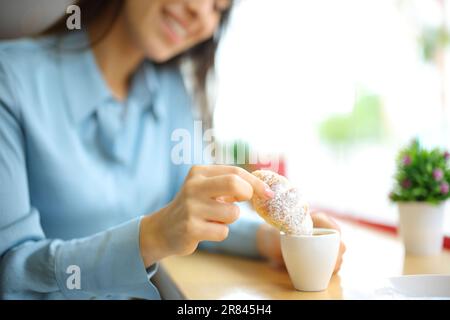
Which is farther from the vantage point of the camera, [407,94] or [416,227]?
[407,94]

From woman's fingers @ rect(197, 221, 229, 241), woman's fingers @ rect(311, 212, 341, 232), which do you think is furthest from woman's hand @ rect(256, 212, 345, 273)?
woman's fingers @ rect(197, 221, 229, 241)

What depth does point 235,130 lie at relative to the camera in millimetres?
611

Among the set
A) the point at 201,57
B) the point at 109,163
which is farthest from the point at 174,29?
the point at 109,163

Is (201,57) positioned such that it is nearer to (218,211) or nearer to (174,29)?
(174,29)

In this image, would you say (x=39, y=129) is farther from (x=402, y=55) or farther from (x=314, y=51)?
(x=402, y=55)

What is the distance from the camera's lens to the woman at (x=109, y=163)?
0.39 metres

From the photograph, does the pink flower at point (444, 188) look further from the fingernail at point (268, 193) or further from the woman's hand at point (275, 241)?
the fingernail at point (268, 193)

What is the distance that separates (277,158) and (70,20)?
37cm

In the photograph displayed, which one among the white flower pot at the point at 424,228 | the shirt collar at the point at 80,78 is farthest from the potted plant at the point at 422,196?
the shirt collar at the point at 80,78

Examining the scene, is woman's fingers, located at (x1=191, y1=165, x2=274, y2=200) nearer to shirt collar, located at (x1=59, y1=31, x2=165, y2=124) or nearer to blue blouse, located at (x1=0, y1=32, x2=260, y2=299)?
blue blouse, located at (x1=0, y1=32, x2=260, y2=299)

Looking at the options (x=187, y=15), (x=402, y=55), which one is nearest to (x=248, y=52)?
(x=187, y=15)

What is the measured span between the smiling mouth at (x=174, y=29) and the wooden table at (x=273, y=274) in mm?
307

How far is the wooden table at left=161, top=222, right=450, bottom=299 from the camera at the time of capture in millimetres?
421

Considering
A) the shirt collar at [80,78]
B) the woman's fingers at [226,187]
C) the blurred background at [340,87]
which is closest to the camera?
the woman's fingers at [226,187]
